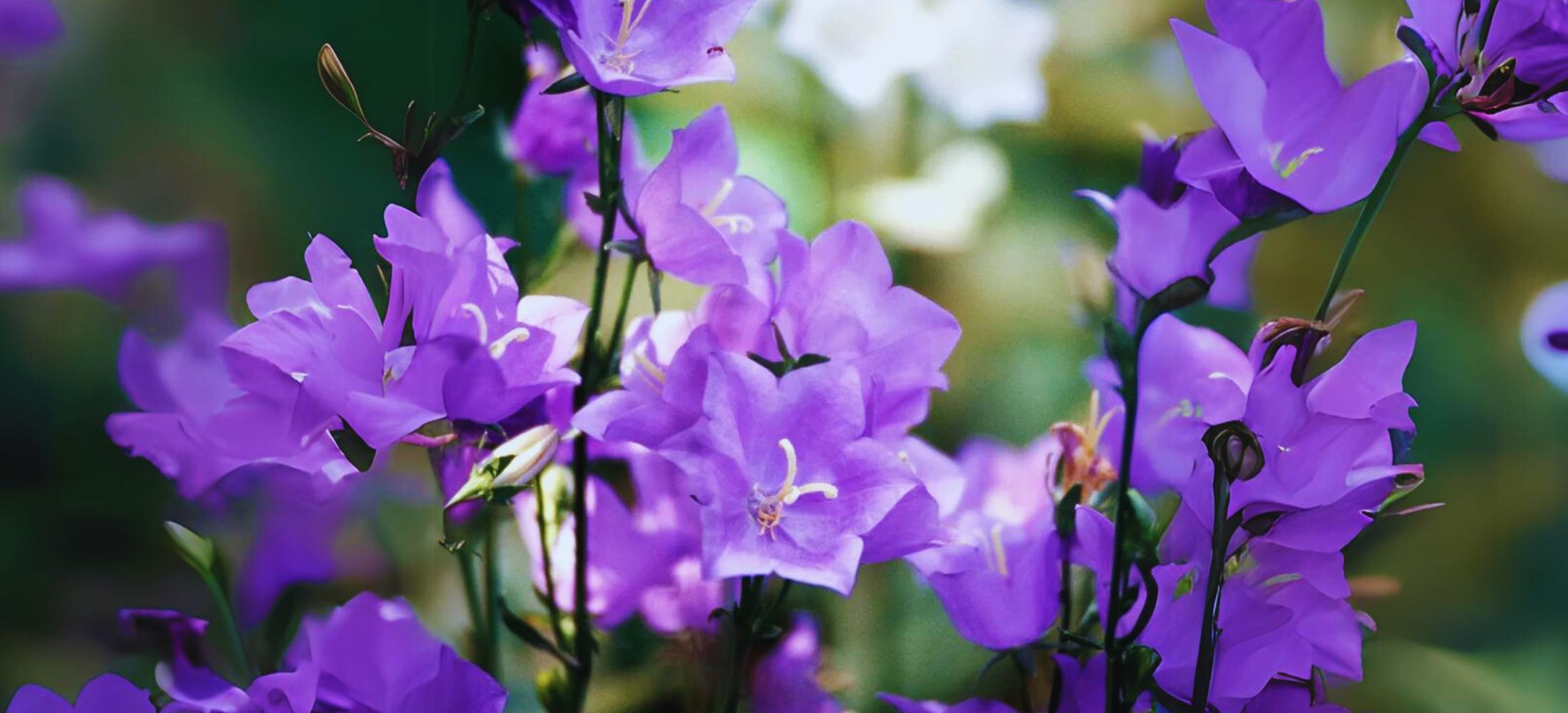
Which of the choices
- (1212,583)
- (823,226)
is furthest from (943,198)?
(1212,583)

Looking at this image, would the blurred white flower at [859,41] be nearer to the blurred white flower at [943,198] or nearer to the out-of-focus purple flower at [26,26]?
the blurred white flower at [943,198]

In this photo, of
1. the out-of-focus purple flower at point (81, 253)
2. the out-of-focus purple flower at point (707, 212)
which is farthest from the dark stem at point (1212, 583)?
the out-of-focus purple flower at point (81, 253)

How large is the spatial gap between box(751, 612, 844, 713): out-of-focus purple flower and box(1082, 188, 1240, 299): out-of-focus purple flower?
186mm

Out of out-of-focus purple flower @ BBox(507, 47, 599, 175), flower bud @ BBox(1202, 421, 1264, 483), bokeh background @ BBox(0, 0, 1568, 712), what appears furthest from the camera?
bokeh background @ BBox(0, 0, 1568, 712)

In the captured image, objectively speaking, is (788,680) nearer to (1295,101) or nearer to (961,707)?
(961,707)

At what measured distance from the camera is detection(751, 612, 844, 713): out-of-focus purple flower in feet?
1.30

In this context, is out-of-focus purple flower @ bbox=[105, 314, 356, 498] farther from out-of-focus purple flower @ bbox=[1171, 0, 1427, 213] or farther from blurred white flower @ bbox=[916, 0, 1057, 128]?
blurred white flower @ bbox=[916, 0, 1057, 128]

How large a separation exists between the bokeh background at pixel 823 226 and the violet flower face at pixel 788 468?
0.34 feet

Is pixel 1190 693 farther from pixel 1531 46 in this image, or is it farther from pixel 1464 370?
pixel 1464 370

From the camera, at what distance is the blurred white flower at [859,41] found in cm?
73

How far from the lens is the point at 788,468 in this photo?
28cm

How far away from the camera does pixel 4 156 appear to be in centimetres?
47

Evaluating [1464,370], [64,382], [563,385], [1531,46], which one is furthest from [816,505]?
[1464,370]

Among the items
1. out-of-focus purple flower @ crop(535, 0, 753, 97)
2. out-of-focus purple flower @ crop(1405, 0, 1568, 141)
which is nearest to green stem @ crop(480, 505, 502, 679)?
out-of-focus purple flower @ crop(535, 0, 753, 97)
